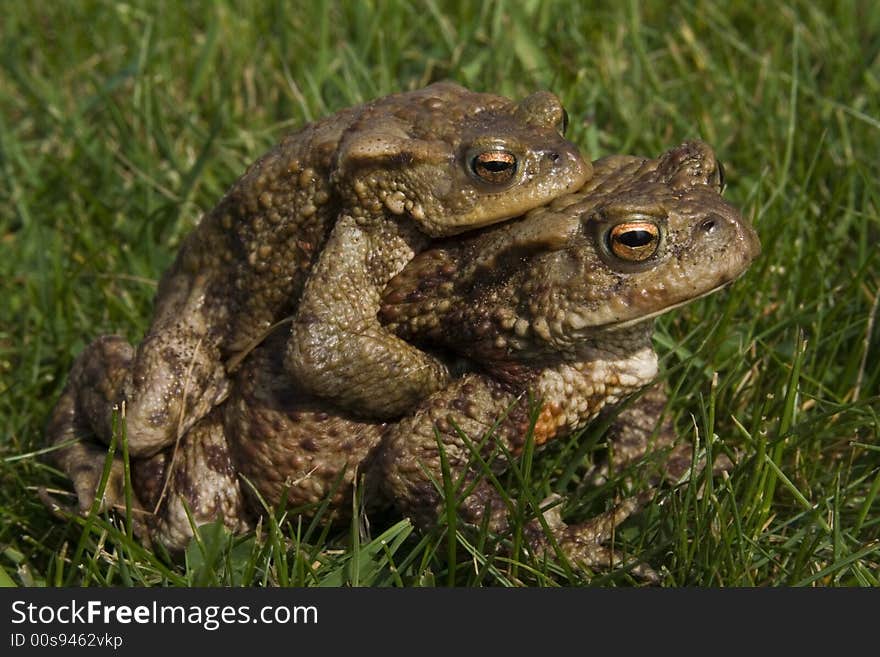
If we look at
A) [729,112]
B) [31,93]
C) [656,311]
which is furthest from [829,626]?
[31,93]

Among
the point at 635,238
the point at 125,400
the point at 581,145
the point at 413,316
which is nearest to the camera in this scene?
the point at 635,238

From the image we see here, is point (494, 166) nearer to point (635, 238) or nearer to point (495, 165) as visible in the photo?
point (495, 165)

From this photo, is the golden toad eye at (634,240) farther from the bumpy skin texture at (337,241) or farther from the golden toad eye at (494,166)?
the golden toad eye at (494,166)

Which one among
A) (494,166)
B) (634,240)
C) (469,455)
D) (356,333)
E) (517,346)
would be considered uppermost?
(494,166)

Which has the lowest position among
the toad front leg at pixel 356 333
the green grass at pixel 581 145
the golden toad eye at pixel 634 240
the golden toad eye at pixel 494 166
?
the green grass at pixel 581 145

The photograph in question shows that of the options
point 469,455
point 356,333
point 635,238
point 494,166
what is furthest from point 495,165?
point 469,455

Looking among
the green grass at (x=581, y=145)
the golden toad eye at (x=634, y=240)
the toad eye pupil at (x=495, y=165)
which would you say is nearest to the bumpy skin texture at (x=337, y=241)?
the toad eye pupil at (x=495, y=165)

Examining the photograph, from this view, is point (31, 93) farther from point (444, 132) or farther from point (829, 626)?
point (829, 626)
